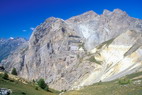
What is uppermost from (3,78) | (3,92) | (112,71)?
(112,71)

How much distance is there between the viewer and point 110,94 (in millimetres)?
39000

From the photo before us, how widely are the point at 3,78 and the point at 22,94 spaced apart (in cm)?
1667

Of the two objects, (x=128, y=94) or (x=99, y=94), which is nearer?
(x=128, y=94)

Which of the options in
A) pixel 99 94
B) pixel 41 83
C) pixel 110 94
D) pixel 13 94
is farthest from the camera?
pixel 41 83

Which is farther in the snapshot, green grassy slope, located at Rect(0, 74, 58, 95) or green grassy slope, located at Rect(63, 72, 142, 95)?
green grassy slope, located at Rect(0, 74, 58, 95)

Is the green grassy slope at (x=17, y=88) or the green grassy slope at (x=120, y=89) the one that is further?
the green grassy slope at (x=17, y=88)

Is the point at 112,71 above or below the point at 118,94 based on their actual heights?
above

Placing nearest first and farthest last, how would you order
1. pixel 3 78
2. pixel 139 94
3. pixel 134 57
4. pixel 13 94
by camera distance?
pixel 139 94
pixel 13 94
pixel 3 78
pixel 134 57

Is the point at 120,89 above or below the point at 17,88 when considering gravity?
below

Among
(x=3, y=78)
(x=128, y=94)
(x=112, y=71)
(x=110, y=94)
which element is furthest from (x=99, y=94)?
(x=112, y=71)

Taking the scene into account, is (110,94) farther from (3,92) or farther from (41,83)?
(41,83)

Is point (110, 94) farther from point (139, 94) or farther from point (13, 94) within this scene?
point (13, 94)

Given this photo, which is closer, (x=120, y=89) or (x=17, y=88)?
(x=120, y=89)

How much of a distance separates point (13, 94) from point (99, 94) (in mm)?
17286
